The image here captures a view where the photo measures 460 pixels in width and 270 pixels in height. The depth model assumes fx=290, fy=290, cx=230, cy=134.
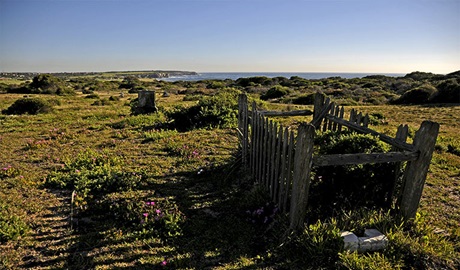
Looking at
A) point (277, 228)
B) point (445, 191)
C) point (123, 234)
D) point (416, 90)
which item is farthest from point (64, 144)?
point (416, 90)

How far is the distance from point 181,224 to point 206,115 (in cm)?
724

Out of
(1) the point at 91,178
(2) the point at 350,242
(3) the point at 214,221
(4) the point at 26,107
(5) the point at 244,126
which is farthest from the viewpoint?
(4) the point at 26,107

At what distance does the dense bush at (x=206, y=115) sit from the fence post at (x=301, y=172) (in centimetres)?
717

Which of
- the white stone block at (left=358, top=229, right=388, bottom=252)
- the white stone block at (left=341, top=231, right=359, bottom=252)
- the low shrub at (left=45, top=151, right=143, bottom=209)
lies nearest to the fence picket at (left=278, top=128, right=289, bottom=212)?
the white stone block at (left=341, top=231, right=359, bottom=252)

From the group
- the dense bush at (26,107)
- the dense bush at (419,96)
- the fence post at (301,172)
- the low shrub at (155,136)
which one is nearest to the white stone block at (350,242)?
the fence post at (301,172)

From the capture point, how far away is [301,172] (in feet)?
12.3

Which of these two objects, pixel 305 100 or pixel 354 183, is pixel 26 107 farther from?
pixel 305 100

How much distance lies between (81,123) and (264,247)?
457 inches

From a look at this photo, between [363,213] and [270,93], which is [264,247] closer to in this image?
[363,213]

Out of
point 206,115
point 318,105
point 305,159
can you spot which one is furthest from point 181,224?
point 206,115

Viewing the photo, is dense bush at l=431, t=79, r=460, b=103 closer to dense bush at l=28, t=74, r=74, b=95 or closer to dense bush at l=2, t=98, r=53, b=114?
dense bush at l=2, t=98, r=53, b=114

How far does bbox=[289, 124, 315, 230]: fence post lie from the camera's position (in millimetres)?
3600

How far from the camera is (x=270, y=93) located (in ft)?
93.1

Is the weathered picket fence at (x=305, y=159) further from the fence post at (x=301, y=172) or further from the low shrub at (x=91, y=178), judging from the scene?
the low shrub at (x=91, y=178)
